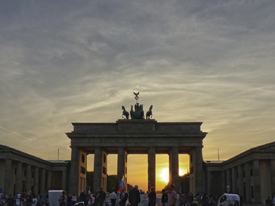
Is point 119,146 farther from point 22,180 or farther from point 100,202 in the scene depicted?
point 100,202

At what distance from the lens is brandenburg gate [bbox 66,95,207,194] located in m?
78.1

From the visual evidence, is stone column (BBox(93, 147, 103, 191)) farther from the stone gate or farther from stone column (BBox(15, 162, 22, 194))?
stone column (BBox(15, 162, 22, 194))

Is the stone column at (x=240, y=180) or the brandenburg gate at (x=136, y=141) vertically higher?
the brandenburg gate at (x=136, y=141)

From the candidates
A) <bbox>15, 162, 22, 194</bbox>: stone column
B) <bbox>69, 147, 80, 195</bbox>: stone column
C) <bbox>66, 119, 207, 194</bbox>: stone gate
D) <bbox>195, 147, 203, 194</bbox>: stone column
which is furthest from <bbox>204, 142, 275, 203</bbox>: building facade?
<bbox>15, 162, 22, 194</bbox>: stone column

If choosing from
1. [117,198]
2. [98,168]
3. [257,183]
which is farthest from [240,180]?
[117,198]

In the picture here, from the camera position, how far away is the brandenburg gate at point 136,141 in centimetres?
7812

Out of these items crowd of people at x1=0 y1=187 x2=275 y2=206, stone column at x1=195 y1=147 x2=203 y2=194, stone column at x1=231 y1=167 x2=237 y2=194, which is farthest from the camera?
stone column at x1=195 y1=147 x2=203 y2=194

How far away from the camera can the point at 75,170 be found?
78.7 metres

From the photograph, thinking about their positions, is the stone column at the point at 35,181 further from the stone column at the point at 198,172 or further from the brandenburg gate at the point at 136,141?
the stone column at the point at 198,172

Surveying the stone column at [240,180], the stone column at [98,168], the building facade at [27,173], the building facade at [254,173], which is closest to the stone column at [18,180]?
the building facade at [27,173]

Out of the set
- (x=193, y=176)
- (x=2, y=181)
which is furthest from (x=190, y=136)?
(x=2, y=181)

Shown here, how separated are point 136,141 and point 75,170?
1329 centimetres

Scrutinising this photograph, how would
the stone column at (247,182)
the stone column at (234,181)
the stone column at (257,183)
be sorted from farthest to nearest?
the stone column at (234,181) → the stone column at (247,182) → the stone column at (257,183)

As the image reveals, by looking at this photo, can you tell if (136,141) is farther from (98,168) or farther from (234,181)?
(234,181)
